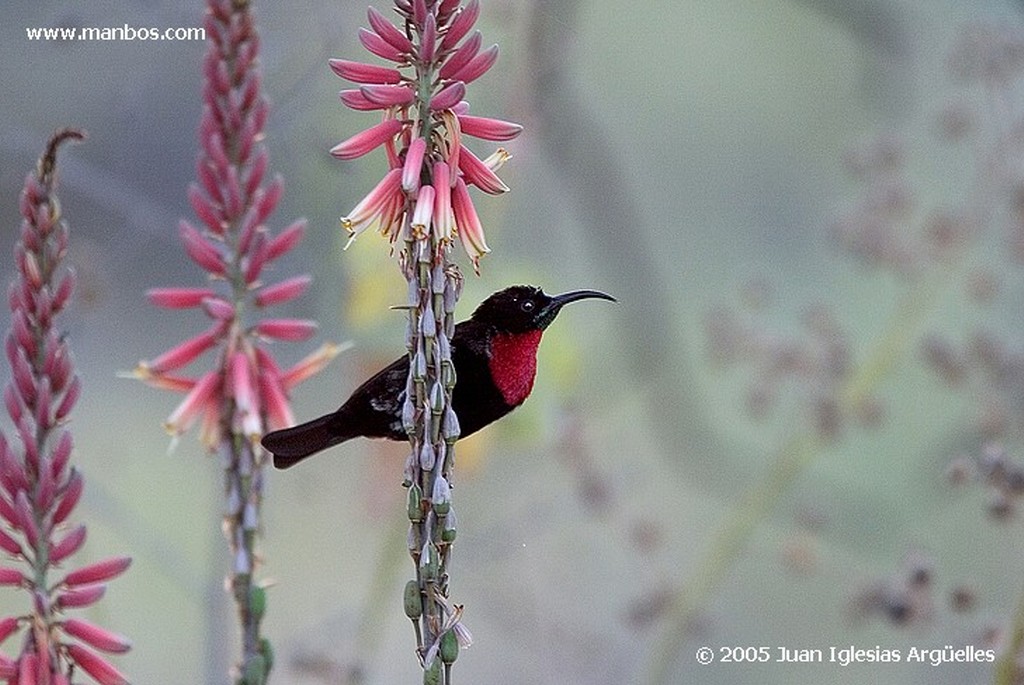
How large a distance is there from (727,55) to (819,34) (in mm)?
76

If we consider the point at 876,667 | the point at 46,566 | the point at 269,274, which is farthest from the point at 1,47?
the point at 876,667

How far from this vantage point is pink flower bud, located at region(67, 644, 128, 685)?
1.20 ft

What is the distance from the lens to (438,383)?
0.31 meters

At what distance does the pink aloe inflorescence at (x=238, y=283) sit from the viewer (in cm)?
37

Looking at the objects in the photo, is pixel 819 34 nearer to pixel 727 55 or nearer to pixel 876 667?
pixel 727 55

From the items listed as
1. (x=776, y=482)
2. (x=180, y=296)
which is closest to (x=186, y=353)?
(x=180, y=296)

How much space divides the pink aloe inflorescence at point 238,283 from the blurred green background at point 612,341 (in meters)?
0.37

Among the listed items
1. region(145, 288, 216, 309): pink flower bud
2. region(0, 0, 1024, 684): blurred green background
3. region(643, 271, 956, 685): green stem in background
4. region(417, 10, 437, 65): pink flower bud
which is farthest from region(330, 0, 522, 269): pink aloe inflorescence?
region(643, 271, 956, 685): green stem in background

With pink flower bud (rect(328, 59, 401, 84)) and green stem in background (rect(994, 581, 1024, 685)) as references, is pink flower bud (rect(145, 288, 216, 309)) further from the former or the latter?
green stem in background (rect(994, 581, 1024, 685))

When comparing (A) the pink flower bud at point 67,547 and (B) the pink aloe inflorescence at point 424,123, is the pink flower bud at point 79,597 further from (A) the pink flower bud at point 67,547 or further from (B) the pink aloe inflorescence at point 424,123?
(B) the pink aloe inflorescence at point 424,123

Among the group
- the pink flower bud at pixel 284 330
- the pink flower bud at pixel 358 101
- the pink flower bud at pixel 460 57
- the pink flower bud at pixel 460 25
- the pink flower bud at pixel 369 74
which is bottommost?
the pink flower bud at pixel 284 330

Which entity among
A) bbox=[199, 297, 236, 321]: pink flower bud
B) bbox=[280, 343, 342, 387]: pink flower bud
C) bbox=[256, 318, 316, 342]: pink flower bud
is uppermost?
bbox=[199, 297, 236, 321]: pink flower bud

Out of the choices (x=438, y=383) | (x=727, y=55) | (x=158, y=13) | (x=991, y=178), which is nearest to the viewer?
(x=438, y=383)

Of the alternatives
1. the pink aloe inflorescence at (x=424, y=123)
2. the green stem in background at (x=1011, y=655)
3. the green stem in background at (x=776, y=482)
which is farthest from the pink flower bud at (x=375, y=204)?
the green stem in background at (x=776, y=482)
